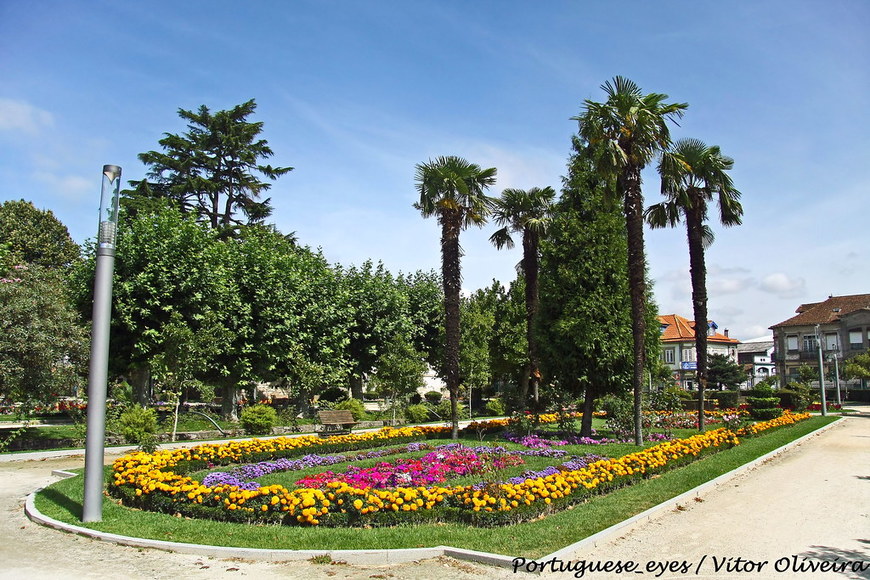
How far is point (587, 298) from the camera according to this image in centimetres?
1927

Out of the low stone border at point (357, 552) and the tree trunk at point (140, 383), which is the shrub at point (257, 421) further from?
the low stone border at point (357, 552)

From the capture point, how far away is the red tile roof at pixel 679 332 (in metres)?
75.7

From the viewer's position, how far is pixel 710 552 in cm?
758

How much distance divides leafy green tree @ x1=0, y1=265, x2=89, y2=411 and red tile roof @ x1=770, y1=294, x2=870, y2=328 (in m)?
74.3

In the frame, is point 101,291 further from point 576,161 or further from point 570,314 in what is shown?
point 576,161

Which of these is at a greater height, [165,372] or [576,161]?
[576,161]

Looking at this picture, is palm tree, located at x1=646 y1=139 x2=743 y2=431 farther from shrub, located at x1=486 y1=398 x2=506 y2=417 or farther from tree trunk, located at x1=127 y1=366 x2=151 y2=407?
tree trunk, located at x1=127 y1=366 x2=151 y2=407

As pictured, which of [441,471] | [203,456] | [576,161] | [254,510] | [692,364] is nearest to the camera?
[254,510]

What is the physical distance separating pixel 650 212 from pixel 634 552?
20.2 m

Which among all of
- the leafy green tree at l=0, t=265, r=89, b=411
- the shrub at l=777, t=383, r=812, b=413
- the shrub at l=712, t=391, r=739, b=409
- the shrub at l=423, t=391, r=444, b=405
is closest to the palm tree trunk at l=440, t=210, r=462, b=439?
the leafy green tree at l=0, t=265, r=89, b=411

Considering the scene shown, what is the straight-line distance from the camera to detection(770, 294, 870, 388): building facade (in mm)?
66688

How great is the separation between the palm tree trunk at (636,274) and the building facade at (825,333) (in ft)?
189

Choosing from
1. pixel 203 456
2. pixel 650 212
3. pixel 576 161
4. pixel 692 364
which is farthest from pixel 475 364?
pixel 692 364

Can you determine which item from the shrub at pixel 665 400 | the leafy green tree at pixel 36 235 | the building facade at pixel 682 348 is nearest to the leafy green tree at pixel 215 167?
the leafy green tree at pixel 36 235
